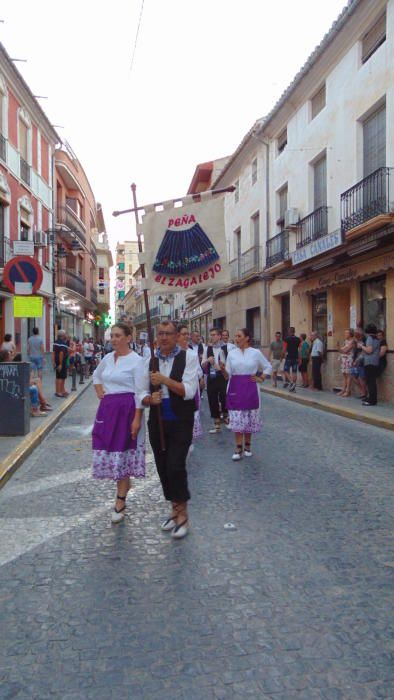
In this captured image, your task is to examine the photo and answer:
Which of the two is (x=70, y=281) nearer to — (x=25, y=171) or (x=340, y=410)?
(x=25, y=171)

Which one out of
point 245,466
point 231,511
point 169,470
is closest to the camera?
point 169,470

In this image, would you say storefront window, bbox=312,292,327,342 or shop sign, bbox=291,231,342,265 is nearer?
shop sign, bbox=291,231,342,265

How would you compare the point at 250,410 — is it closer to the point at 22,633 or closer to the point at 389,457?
the point at 389,457

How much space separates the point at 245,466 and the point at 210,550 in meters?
2.60

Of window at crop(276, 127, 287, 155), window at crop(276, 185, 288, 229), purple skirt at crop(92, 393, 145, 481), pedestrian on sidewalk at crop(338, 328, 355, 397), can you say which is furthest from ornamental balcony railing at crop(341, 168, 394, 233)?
purple skirt at crop(92, 393, 145, 481)

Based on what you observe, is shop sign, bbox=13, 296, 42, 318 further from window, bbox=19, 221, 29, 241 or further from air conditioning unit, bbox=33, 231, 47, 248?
air conditioning unit, bbox=33, 231, 47, 248

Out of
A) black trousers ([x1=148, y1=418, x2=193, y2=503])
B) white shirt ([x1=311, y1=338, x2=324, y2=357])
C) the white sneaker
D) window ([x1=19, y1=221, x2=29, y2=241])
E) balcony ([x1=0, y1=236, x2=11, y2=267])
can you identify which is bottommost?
the white sneaker

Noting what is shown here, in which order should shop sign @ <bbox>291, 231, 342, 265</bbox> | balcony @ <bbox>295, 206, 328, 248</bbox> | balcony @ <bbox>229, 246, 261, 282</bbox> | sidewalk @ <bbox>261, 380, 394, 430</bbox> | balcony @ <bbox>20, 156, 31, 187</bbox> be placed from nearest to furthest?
sidewalk @ <bbox>261, 380, 394, 430</bbox>, shop sign @ <bbox>291, 231, 342, 265</bbox>, balcony @ <bbox>295, 206, 328, 248</bbox>, balcony @ <bbox>20, 156, 31, 187</bbox>, balcony @ <bbox>229, 246, 261, 282</bbox>

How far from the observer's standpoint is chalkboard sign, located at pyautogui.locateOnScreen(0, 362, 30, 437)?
26.3 ft

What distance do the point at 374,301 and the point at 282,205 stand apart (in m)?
8.16

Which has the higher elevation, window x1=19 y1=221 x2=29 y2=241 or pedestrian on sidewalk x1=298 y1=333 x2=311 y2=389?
window x1=19 y1=221 x2=29 y2=241

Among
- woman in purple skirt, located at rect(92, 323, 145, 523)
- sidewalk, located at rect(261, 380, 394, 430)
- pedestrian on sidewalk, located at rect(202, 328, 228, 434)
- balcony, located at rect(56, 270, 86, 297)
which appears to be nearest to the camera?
woman in purple skirt, located at rect(92, 323, 145, 523)

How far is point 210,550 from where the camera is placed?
13.1 ft

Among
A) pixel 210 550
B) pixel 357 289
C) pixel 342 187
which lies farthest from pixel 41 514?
pixel 342 187
